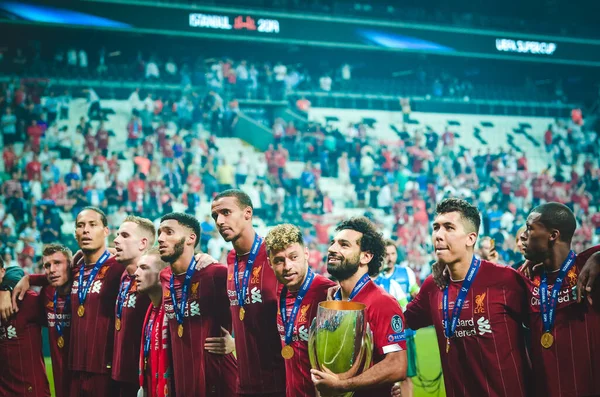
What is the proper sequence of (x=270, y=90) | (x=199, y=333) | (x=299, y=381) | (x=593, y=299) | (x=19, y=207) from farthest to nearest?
1. (x=270, y=90)
2. (x=19, y=207)
3. (x=199, y=333)
4. (x=299, y=381)
5. (x=593, y=299)

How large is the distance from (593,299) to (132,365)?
3.49m

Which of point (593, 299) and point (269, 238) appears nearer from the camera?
point (593, 299)

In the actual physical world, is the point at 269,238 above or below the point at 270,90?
below

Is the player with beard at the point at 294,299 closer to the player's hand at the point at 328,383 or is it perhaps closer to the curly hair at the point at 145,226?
the player's hand at the point at 328,383

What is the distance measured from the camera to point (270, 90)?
21344mm

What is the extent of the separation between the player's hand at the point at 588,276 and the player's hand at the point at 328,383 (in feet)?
4.89

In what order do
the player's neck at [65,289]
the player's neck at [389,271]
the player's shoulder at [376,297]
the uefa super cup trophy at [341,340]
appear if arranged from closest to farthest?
1. the uefa super cup trophy at [341,340]
2. the player's shoulder at [376,297]
3. the player's neck at [65,289]
4. the player's neck at [389,271]

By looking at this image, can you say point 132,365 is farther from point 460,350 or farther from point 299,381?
point 460,350

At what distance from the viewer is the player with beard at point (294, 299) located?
4.22 meters

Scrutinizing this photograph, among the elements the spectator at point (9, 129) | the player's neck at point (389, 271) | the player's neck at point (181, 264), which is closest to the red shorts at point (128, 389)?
the player's neck at point (181, 264)

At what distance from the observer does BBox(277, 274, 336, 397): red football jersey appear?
4160 millimetres

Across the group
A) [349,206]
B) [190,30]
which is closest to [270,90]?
[190,30]

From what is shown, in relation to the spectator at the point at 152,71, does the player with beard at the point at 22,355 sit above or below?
below

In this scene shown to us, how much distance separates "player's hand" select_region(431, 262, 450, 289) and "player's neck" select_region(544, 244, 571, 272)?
0.60 m
